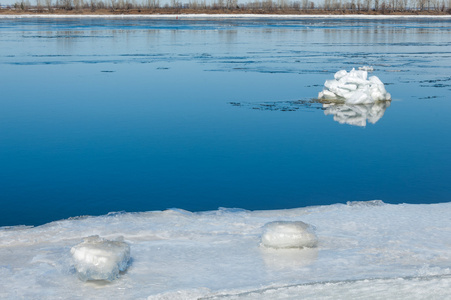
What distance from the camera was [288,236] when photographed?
123 inches

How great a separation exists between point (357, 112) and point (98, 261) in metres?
5.58

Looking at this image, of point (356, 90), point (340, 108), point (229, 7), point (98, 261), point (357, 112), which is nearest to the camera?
point (98, 261)

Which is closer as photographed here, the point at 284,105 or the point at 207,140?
the point at 207,140

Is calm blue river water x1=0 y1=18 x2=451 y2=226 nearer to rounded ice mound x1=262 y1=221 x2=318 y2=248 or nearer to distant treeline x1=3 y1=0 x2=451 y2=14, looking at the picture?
rounded ice mound x1=262 y1=221 x2=318 y2=248

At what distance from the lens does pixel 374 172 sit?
195 inches

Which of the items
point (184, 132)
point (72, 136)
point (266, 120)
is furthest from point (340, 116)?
point (72, 136)

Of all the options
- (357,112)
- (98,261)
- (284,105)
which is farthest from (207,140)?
(98,261)

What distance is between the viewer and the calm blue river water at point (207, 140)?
4402mm

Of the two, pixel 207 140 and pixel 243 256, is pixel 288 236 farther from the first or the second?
pixel 207 140

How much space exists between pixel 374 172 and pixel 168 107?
11.8ft

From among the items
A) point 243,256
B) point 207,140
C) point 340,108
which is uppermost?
point 340,108

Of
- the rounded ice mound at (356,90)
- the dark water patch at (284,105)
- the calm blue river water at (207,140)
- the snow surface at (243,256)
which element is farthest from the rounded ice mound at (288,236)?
the rounded ice mound at (356,90)

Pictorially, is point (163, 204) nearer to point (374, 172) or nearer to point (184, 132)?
point (374, 172)

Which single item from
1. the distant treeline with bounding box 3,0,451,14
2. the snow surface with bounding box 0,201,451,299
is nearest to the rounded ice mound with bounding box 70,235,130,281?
the snow surface with bounding box 0,201,451,299
